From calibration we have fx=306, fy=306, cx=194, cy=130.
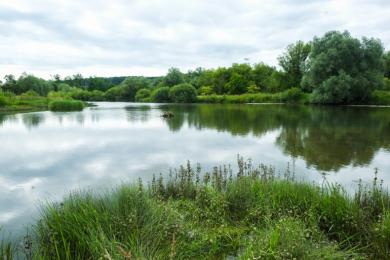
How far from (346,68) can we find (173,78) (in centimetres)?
5792

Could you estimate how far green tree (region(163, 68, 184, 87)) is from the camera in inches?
3723

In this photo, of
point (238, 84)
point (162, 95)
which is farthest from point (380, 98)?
point (162, 95)

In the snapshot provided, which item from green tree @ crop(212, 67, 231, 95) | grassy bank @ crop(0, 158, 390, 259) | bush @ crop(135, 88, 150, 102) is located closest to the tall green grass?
green tree @ crop(212, 67, 231, 95)

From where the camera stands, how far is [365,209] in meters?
4.96

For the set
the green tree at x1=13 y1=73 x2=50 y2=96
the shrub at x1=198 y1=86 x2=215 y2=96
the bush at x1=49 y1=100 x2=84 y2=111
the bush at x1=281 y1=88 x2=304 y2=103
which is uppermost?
the green tree at x1=13 y1=73 x2=50 y2=96

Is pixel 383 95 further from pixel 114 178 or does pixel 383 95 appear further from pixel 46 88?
pixel 46 88

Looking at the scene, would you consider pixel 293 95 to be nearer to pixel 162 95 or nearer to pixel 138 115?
pixel 138 115

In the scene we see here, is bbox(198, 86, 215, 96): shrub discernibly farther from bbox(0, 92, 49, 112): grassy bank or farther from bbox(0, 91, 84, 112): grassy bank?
bbox(0, 91, 84, 112): grassy bank

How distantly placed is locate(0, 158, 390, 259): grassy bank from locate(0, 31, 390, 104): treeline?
139 feet

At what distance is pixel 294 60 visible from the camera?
66688 millimetres

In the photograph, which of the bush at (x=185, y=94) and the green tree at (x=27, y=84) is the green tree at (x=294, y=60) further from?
the green tree at (x=27, y=84)

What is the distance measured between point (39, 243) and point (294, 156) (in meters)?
9.40

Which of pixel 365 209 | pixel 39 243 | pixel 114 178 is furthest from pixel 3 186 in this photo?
pixel 365 209

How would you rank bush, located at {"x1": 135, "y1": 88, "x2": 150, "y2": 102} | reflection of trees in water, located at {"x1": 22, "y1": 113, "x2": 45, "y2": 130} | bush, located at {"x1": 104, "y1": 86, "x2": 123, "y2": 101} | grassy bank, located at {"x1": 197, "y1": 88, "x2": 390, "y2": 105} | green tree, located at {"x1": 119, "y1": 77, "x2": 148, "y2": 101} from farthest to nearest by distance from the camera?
bush, located at {"x1": 104, "y1": 86, "x2": 123, "y2": 101}
green tree, located at {"x1": 119, "y1": 77, "x2": 148, "y2": 101}
bush, located at {"x1": 135, "y1": 88, "x2": 150, "y2": 102}
grassy bank, located at {"x1": 197, "y1": 88, "x2": 390, "y2": 105}
reflection of trees in water, located at {"x1": 22, "y1": 113, "x2": 45, "y2": 130}
